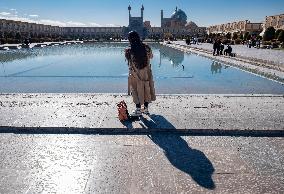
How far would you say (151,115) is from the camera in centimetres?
564

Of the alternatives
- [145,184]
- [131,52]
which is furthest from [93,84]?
[145,184]

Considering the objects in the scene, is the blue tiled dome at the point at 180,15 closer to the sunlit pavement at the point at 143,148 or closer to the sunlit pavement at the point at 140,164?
the sunlit pavement at the point at 143,148

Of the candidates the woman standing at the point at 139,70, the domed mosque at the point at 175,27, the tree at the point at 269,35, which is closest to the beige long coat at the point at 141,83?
the woman standing at the point at 139,70

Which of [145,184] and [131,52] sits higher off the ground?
[131,52]

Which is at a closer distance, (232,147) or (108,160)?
(108,160)


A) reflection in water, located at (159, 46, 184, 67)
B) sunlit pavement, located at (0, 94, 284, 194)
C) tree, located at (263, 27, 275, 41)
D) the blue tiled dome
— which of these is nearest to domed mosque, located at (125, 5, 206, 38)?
the blue tiled dome

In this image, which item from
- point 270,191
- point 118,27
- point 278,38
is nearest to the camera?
point 270,191

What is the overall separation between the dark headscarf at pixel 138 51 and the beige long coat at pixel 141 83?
0.08 meters

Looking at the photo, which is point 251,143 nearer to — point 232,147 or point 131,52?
point 232,147

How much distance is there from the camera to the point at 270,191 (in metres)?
3.12

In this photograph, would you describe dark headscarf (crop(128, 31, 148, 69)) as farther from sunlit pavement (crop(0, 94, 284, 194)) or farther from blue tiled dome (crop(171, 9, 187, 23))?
blue tiled dome (crop(171, 9, 187, 23))

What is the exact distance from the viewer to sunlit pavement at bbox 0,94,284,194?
3283 mm

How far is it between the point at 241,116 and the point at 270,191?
258 centimetres

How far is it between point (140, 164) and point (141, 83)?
201cm
